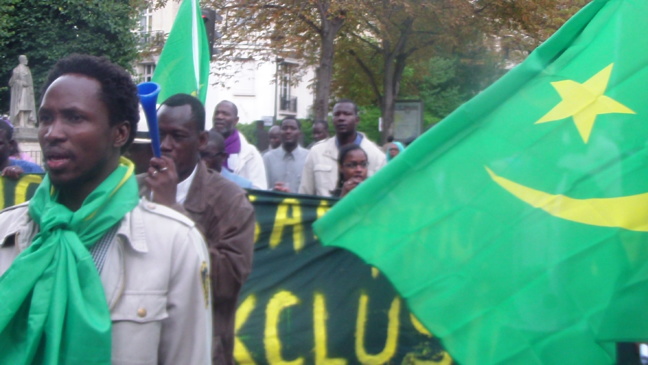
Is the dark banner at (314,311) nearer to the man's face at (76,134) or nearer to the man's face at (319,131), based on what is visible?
the man's face at (76,134)

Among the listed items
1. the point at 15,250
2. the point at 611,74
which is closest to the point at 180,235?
the point at 15,250

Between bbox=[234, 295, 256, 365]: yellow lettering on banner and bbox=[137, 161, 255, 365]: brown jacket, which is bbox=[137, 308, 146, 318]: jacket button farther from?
bbox=[234, 295, 256, 365]: yellow lettering on banner

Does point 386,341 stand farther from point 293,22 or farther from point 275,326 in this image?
point 293,22

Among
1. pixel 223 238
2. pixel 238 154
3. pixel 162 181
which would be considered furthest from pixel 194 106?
pixel 238 154

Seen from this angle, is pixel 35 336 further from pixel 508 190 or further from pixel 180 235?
pixel 508 190

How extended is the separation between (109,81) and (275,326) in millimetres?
3744

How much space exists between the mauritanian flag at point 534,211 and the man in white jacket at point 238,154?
4029 millimetres

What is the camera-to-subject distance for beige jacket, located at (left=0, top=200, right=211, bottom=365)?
2.22 m

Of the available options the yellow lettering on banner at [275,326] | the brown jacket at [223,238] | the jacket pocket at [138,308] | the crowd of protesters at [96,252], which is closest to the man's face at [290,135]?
the yellow lettering on banner at [275,326]

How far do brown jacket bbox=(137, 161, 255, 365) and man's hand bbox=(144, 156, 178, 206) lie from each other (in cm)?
17

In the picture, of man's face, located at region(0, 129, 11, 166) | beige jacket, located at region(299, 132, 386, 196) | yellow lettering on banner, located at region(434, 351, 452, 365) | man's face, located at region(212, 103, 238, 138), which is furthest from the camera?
man's face, located at region(212, 103, 238, 138)

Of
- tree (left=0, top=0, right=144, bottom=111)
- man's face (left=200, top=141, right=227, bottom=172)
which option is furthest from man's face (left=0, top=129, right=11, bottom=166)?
tree (left=0, top=0, right=144, bottom=111)

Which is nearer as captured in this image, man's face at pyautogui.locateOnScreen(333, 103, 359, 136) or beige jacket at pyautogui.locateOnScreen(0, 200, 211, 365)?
beige jacket at pyautogui.locateOnScreen(0, 200, 211, 365)

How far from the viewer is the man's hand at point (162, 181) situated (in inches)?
130
